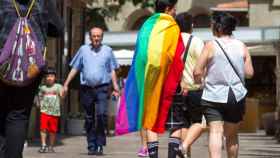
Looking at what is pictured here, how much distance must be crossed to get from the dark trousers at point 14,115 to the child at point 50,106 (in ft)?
23.3

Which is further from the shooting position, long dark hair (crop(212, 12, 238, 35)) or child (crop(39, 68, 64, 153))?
child (crop(39, 68, 64, 153))

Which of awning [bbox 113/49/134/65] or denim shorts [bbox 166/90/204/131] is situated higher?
denim shorts [bbox 166/90/204/131]

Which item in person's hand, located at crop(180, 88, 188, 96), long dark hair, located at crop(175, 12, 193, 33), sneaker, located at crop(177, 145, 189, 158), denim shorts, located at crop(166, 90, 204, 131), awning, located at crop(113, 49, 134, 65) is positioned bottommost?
sneaker, located at crop(177, 145, 189, 158)

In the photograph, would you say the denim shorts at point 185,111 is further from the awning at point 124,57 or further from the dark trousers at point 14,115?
the awning at point 124,57

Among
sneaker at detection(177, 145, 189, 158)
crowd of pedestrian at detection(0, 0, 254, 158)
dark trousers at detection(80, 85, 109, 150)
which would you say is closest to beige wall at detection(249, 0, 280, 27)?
dark trousers at detection(80, 85, 109, 150)

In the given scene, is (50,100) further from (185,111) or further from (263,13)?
(263,13)

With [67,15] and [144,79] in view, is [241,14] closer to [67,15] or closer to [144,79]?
[67,15]

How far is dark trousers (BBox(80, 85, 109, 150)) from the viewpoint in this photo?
12841 millimetres

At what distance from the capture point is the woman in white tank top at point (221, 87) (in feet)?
28.4

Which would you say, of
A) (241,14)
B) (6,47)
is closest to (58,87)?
(6,47)

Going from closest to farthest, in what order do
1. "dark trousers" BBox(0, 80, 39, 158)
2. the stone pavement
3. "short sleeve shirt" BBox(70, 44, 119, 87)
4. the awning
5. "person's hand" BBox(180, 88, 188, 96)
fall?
"dark trousers" BBox(0, 80, 39, 158) < "person's hand" BBox(180, 88, 188, 96) < the stone pavement < "short sleeve shirt" BBox(70, 44, 119, 87) < the awning

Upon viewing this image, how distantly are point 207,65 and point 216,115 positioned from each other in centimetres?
52

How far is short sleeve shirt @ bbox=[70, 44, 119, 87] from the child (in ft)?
1.90

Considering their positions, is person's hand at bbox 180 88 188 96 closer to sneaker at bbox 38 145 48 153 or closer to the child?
sneaker at bbox 38 145 48 153
